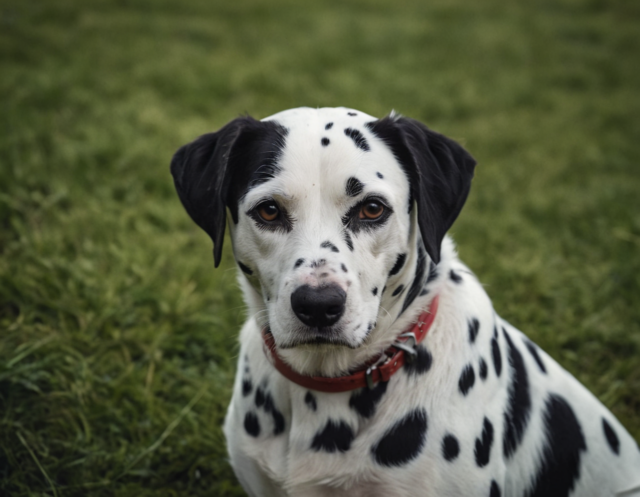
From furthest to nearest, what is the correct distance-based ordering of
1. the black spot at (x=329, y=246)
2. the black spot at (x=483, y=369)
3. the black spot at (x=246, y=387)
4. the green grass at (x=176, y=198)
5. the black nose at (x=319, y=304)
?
the green grass at (x=176, y=198) < the black spot at (x=246, y=387) < the black spot at (x=483, y=369) < the black spot at (x=329, y=246) < the black nose at (x=319, y=304)

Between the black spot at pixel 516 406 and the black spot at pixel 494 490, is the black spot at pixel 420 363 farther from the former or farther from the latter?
the black spot at pixel 494 490

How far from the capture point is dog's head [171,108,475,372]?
233 centimetres

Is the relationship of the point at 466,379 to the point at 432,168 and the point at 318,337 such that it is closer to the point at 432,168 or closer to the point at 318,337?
the point at 318,337

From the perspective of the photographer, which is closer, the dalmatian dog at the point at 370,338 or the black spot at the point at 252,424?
the dalmatian dog at the point at 370,338

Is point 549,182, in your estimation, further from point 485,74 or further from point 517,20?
point 517,20

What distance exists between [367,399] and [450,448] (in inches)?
14.7

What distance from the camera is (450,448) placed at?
7.91 ft

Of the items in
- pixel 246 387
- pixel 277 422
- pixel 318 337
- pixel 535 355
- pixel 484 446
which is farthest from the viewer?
pixel 535 355

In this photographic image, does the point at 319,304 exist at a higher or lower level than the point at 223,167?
lower

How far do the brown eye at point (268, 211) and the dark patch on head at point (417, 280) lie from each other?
65 cm

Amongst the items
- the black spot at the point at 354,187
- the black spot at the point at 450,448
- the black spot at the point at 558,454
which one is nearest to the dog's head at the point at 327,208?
the black spot at the point at 354,187

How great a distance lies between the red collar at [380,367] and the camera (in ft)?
8.29

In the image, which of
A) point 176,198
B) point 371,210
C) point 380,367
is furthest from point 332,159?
point 176,198

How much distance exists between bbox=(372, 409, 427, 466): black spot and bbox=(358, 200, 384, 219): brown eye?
2.62 ft
